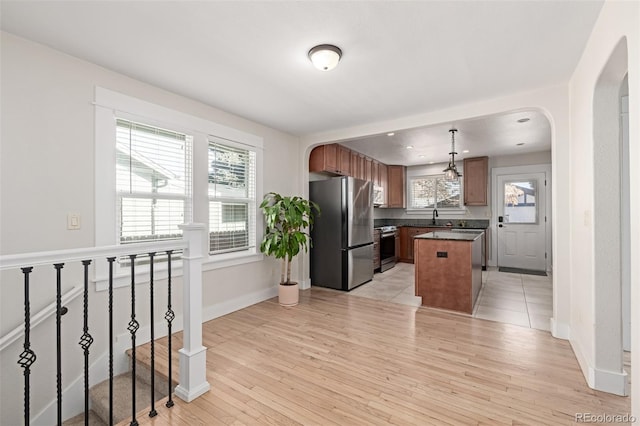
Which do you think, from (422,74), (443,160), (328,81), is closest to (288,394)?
(328,81)

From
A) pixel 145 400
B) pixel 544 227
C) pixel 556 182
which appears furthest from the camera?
pixel 544 227

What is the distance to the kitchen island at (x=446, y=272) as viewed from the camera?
3453mm

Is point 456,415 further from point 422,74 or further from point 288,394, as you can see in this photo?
point 422,74

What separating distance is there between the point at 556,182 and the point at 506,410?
2.11 metres

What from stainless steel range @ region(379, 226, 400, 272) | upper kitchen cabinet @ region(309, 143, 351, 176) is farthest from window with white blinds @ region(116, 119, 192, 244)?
stainless steel range @ region(379, 226, 400, 272)

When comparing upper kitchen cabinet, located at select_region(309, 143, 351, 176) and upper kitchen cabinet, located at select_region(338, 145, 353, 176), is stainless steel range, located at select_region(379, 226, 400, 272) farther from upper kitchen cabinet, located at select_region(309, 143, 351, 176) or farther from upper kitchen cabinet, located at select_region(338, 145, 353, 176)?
upper kitchen cabinet, located at select_region(309, 143, 351, 176)

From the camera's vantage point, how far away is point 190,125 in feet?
10.1

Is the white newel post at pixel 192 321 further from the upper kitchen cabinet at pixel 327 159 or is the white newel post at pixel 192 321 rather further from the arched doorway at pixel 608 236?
the upper kitchen cabinet at pixel 327 159

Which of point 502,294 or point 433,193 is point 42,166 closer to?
point 502,294

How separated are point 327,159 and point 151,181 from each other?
264cm

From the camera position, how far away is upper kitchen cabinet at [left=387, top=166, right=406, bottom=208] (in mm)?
7277

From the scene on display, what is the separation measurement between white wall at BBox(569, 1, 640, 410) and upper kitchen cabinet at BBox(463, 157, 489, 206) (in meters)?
3.79

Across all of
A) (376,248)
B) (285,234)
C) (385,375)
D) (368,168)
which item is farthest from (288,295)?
(368,168)

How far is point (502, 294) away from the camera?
14.0ft
